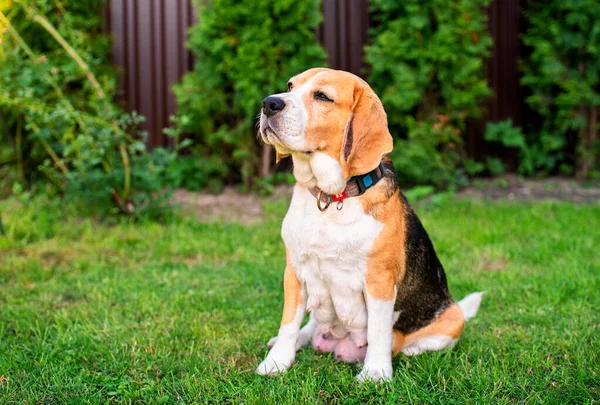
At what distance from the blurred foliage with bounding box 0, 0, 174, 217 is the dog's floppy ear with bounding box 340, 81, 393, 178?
345 cm

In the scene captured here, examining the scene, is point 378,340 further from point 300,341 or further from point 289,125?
point 289,125

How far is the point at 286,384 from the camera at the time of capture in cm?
316

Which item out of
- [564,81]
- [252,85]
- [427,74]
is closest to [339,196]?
[252,85]

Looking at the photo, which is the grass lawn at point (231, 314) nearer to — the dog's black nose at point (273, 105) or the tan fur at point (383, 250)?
the tan fur at point (383, 250)

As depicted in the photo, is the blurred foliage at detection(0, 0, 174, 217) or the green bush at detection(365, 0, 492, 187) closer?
the blurred foliage at detection(0, 0, 174, 217)

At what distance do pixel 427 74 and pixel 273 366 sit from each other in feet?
16.9

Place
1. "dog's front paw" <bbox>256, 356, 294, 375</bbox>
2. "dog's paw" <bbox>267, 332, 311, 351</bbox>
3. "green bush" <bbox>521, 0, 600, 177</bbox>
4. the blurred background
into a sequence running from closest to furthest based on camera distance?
"dog's front paw" <bbox>256, 356, 294, 375</bbox> < "dog's paw" <bbox>267, 332, 311, 351</bbox> < the blurred background < "green bush" <bbox>521, 0, 600, 177</bbox>

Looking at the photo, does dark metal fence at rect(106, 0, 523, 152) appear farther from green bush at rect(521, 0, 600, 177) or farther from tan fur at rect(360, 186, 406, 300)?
tan fur at rect(360, 186, 406, 300)

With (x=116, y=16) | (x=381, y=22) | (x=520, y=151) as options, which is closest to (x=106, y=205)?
(x=116, y=16)

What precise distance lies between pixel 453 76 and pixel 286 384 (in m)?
5.36

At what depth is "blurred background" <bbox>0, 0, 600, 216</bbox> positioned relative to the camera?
6.40 meters

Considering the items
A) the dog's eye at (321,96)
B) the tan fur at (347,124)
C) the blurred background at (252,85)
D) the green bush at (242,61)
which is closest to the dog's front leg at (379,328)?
the tan fur at (347,124)

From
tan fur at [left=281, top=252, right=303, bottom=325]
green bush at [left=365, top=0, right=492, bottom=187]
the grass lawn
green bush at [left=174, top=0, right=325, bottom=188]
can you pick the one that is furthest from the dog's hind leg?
green bush at [left=174, top=0, right=325, bottom=188]

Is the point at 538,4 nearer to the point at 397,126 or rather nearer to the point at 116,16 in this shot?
the point at 397,126
